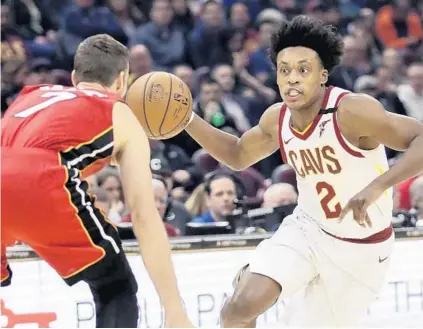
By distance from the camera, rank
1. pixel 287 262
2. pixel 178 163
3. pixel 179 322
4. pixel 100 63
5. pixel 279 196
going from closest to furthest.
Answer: pixel 179 322
pixel 100 63
pixel 287 262
pixel 279 196
pixel 178 163

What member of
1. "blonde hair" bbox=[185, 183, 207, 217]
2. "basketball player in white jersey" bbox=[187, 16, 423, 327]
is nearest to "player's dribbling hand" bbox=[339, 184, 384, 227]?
"basketball player in white jersey" bbox=[187, 16, 423, 327]

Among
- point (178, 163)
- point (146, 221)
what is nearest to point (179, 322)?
point (146, 221)

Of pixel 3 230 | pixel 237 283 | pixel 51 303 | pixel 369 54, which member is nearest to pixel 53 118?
pixel 3 230

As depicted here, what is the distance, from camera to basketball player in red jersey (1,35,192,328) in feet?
12.0

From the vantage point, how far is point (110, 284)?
3.83 m

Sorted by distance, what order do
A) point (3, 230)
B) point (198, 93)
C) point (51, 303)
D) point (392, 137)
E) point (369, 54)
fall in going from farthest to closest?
point (369, 54) < point (198, 93) < point (51, 303) < point (392, 137) < point (3, 230)

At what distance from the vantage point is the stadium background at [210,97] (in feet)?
20.2

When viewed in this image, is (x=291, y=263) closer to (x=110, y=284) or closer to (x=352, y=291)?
(x=352, y=291)

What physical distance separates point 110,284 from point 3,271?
17.1 inches

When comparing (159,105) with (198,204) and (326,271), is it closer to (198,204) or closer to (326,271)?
(326,271)

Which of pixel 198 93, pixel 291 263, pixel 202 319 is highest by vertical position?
pixel 198 93

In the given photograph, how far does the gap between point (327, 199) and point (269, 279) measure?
462mm

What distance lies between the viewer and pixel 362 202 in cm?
424

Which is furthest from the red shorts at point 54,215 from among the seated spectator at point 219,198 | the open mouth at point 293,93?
the seated spectator at point 219,198
